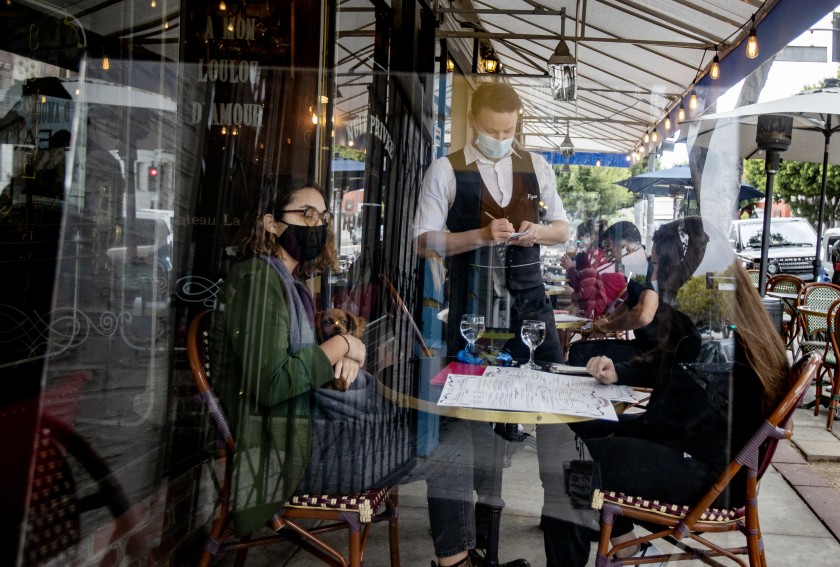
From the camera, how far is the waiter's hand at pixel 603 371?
6.56ft

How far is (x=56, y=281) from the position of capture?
6.42ft

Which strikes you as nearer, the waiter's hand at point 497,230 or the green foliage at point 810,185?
the waiter's hand at point 497,230

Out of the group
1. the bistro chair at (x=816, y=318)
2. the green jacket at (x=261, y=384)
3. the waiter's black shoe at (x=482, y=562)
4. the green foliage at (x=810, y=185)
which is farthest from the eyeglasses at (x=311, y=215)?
the green foliage at (x=810, y=185)

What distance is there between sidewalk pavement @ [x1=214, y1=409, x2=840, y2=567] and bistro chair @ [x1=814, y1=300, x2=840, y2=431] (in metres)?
1.20

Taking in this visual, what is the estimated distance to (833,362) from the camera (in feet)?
14.6

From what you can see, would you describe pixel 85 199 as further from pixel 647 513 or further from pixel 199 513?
pixel 647 513

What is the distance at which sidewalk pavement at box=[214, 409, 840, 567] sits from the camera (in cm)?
245

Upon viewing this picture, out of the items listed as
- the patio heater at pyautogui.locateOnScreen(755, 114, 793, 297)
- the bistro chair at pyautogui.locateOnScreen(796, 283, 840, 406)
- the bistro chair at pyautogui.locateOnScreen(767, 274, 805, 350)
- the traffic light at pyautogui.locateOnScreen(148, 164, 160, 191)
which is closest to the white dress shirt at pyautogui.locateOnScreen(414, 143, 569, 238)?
the traffic light at pyautogui.locateOnScreen(148, 164, 160, 191)

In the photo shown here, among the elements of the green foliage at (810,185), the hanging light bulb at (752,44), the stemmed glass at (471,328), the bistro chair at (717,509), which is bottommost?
the bistro chair at (717,509)

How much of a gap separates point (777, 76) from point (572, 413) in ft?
11.2

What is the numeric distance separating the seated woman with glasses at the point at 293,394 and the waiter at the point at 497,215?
0.79m

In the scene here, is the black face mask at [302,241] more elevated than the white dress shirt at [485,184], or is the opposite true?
the white dress shirt at [485,184]

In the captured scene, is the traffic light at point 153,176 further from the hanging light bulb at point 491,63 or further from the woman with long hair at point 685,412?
the hanging light bulb at point 491,63

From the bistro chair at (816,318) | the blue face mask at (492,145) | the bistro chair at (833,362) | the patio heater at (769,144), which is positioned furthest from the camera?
the bistro chair at (816,318)
